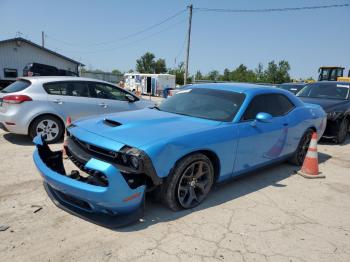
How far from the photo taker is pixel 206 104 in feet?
14.9

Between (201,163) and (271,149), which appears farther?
(271,149)

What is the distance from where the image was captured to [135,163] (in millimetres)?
3184

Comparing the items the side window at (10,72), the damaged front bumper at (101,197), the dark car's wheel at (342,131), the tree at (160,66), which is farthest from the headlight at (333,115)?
the tree at (160,66)

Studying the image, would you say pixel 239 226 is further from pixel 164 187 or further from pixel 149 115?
pixel 149 115

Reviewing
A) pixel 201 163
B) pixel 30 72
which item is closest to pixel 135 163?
pixel 201 163

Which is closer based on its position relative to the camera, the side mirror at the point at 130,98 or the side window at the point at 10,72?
the side mirror at the point at 130,98

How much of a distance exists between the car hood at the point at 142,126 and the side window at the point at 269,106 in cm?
69

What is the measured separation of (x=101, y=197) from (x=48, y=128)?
14.6ft

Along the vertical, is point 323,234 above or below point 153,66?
below

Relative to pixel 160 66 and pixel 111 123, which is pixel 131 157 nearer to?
pixel 111 123

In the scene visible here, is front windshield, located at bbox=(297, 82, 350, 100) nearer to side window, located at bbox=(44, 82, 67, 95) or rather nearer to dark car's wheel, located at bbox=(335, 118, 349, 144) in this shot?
dark car's wheel, located at bbox=(335, 118, 349, 144)

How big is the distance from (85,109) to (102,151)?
4.09 metres

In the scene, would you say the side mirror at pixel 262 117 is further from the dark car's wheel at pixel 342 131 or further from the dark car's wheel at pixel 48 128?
the dark car's wheel at pixel 342 131

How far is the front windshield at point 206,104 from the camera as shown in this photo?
14.1 ft
